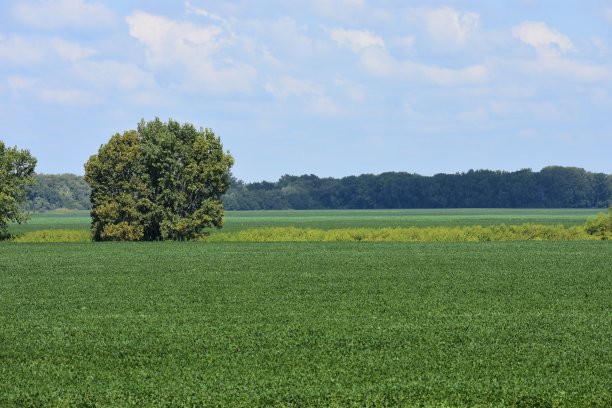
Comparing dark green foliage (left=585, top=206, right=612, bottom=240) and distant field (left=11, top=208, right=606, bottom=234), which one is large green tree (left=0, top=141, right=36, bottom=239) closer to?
distant field (left=11, top=208, right=606, bottom=234)

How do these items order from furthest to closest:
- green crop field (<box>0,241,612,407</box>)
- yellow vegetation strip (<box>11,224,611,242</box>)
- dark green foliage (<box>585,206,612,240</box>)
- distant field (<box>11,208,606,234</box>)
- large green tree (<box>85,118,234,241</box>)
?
distant field (<box>11,208,606,234</box>) → dark green foliage (<box>585,206,612,240</box>) → yellow vegetation strip (<box>11,224,611,242</box>) → large green tree (<box>85,118,234,241</box>) → green crop field (<box>0,241,612,407</box>)

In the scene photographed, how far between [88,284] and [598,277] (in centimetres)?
2036

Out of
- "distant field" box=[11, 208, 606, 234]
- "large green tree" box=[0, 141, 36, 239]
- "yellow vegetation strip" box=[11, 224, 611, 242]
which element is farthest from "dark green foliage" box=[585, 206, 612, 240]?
"large green tree" box=[0, 141, 36, 239]

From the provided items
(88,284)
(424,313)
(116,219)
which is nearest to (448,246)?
(116,219)

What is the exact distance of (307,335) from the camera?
2200cm

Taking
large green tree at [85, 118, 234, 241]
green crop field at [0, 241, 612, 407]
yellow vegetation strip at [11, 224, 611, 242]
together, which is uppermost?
large green tree at [85, 118, 234, 241]

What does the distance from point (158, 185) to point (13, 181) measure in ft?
36.1

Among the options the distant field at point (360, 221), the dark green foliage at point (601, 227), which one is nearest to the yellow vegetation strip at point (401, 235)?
the dark green foliage at point (601, 227)

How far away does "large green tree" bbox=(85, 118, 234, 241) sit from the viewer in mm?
67125

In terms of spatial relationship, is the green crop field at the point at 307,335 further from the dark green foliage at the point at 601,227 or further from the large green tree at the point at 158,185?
the dark green foliage at the point at 601,227

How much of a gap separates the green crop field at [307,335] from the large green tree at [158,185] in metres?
24.7

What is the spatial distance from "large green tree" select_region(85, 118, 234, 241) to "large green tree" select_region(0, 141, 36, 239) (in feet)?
17.1

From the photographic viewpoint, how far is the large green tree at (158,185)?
6712cm

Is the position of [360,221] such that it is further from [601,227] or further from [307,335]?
[307,335]
